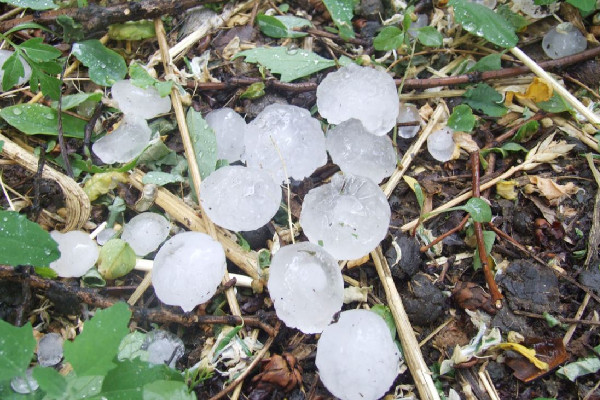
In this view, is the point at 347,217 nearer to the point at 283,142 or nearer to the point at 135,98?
the point at 283,142

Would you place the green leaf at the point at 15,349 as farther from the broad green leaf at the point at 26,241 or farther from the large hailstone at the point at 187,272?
the large hailstone at the point at 187,272

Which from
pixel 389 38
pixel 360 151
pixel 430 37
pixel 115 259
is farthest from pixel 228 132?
pixel 430 37

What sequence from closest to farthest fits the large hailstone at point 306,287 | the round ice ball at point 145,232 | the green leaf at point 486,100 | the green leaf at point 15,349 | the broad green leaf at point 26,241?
the green leaf at point 15,349 < the broad green leaf at point 26,241 < the large hailstone at point 306,287 < the round ice ball at point 145,232 < the green leaf at point 486,100

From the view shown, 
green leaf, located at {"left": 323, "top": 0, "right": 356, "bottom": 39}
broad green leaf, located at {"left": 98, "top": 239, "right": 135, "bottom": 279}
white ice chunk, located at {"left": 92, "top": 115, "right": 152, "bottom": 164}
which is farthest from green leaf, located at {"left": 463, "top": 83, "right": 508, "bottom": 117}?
broad green leaf, located at {"left": 98, "top": 239, "right": 135, "bottom": 279}

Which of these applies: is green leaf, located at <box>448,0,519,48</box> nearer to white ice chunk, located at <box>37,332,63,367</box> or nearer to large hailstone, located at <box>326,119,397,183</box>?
large hailstone, located at <box>326,119,397,183</box>

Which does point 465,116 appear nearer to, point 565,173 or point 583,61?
point 565,173

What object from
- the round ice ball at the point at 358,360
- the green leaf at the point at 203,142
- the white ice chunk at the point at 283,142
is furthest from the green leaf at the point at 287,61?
the round ice ball at the point at 358,360

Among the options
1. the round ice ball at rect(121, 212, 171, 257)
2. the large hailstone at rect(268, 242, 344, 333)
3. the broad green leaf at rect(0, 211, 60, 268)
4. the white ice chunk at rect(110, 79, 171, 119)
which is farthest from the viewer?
the white ice chunk at rect(110, 79, 171, 119)
